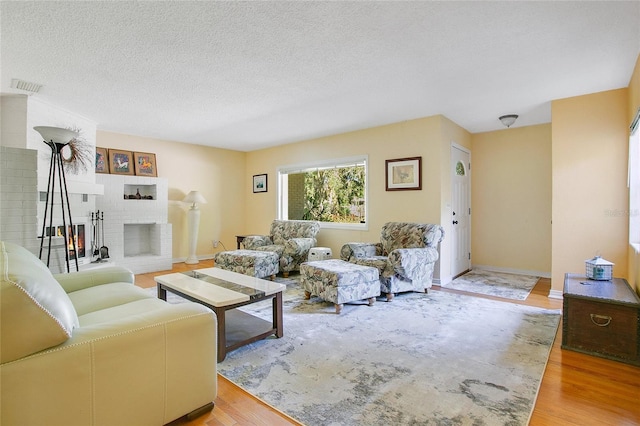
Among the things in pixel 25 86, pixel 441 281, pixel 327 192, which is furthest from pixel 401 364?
pixel 25 86

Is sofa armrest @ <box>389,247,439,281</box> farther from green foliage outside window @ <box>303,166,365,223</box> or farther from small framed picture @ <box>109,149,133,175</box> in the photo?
small framed picture @ <box>109,149,133,175</box>

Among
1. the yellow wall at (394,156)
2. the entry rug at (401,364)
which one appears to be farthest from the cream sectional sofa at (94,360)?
the yellow wall at (394,156)

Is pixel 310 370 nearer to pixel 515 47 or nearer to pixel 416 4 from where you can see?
pixel 416 4

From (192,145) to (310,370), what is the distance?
535 centimetres

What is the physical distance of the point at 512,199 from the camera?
5066 mm

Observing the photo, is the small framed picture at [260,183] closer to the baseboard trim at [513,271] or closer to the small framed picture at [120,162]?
the small framed picture at [120,162]

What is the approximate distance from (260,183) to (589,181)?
17.3 feet

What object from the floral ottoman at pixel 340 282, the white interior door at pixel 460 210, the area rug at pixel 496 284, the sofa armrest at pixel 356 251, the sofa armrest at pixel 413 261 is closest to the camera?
the floral ottoman at pixel 340 282

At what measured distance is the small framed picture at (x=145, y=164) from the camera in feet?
18.0

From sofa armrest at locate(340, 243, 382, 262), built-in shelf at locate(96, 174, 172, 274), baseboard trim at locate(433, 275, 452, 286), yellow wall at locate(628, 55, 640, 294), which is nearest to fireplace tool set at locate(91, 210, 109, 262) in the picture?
built-in shelf at locate(96, 174, 172, 274)

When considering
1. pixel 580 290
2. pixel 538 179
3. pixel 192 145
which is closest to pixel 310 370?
pixel 580 290

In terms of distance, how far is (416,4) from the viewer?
6.35 feet

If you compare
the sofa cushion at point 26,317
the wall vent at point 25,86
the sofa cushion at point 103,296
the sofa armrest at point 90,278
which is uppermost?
the wall vent at point 25,86

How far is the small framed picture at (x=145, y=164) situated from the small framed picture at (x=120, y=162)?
0.09m
